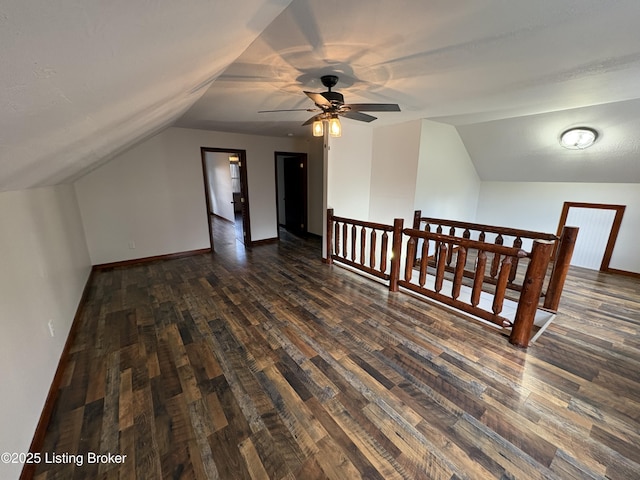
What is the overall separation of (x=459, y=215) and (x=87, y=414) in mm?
5767

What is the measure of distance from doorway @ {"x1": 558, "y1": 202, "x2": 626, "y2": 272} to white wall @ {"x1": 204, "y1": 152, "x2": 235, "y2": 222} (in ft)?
25.0

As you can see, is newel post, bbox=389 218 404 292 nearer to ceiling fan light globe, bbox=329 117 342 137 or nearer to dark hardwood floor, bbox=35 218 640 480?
dark hardwood floor, bbox=35 218 640 480

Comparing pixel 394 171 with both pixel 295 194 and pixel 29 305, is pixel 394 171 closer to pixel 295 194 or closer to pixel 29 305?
pixel 295 194

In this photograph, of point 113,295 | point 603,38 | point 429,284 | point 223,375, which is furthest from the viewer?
point 429,284

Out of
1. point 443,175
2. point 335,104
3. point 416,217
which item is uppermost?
point 335,104

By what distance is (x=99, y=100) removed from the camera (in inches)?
41.2

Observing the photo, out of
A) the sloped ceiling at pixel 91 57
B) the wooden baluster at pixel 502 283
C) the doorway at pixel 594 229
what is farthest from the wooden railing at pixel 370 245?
the doorway at pixel 594 229

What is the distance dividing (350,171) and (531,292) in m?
3.04

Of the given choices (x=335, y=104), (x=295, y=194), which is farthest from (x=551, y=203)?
(x=295, y=194)

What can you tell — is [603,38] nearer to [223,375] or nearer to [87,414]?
[223,375]

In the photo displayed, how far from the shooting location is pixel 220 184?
805 centimetres

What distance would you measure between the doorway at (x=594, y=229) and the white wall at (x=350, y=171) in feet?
11.8

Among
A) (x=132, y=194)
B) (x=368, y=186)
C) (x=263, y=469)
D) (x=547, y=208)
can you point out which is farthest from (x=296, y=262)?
(x=547, y=208)

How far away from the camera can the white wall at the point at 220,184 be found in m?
7.49
